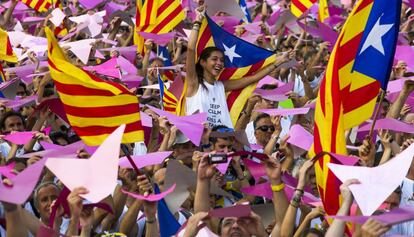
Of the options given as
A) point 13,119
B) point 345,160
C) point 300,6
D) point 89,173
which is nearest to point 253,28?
point 300,6

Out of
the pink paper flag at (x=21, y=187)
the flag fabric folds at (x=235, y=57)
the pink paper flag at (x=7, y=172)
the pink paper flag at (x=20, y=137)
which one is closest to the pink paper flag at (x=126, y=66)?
the flag fabric folds at (x=235, y=57)

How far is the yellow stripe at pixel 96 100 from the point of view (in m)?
8.58

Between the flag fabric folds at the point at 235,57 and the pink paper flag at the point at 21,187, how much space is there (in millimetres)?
4224

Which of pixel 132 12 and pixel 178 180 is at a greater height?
pixel 178 180

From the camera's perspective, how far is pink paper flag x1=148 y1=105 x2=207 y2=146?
9336 millimetres

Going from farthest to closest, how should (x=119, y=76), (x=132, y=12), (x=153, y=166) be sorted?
(x=132, y=12) → (x=119, y=76) → (x=153, y=166)

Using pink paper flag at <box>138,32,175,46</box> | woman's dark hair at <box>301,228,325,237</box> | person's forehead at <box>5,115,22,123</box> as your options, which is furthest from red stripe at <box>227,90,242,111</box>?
woman's dark hair at <box>301,228,325,237</box>

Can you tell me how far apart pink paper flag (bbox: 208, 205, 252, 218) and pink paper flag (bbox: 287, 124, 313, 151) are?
222 centimetres

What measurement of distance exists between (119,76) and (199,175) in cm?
418

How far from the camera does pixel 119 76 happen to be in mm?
11852

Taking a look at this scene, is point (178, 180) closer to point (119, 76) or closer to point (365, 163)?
point (365, 163)

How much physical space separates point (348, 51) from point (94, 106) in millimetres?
1677

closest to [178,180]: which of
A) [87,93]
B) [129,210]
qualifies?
[129,210]

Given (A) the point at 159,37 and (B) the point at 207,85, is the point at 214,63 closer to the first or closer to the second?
(B) the point at 207,85
